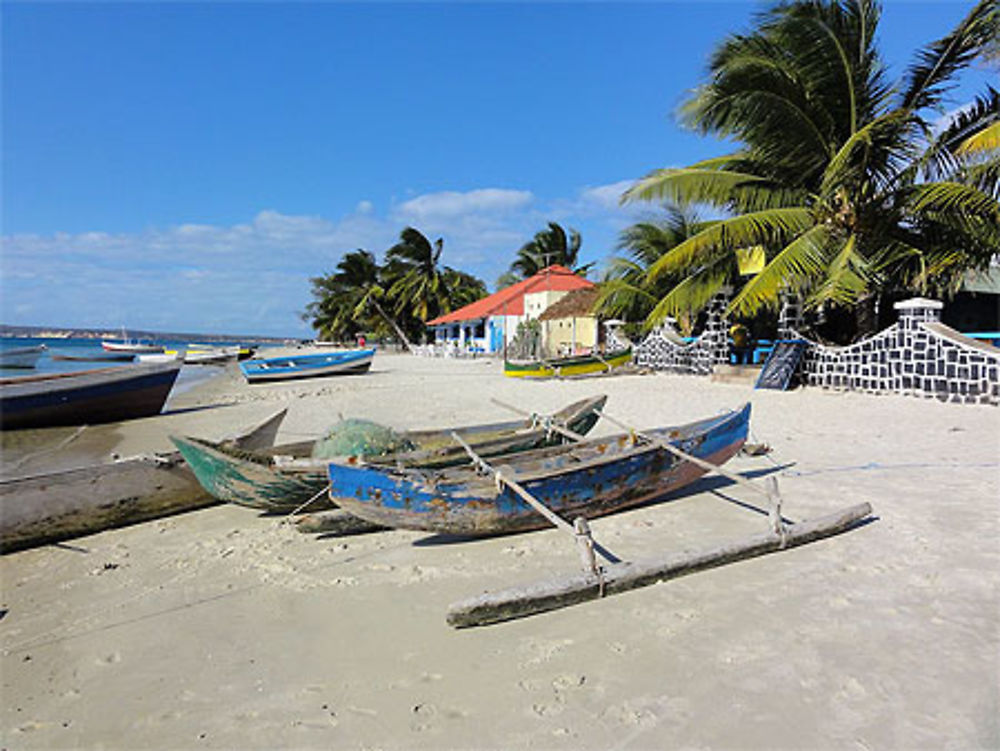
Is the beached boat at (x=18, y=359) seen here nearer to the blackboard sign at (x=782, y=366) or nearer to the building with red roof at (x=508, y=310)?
the building with red roof at (x=508, y=310)

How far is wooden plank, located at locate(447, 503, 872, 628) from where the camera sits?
10.2 ft

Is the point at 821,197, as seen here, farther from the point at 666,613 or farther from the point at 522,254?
the point at 522,254

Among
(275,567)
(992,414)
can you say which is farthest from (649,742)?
(992,414)

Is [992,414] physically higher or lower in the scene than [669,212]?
lower

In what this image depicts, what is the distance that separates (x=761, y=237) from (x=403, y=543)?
11.2 meters

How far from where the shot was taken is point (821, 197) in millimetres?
11906

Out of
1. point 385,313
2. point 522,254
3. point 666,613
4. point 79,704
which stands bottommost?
point 79,704

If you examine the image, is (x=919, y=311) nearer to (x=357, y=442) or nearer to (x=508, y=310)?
A: (x=357, y=442)

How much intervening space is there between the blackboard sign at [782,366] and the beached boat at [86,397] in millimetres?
13372

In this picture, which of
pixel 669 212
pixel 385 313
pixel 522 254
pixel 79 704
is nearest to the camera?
pixel 79 704

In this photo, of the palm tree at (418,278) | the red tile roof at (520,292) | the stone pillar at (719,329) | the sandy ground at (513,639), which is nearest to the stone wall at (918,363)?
the stone pillar at (719,329)

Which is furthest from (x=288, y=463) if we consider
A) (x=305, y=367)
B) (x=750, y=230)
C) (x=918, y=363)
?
(x=305, y=367)

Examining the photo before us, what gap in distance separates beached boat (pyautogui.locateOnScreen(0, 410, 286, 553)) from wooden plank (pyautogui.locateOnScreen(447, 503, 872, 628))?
140 inches

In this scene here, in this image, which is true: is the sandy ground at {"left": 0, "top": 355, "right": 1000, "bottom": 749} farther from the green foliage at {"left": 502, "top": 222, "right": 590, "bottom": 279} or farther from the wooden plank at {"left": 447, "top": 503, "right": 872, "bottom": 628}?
the green foliage at {"left": 502, "top": 222, "right": 590, "bottom": 279}
